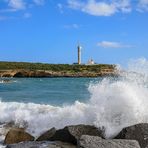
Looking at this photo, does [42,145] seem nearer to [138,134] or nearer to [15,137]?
[15,137]

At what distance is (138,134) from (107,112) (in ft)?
7.94

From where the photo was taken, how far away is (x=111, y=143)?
30.0 ft

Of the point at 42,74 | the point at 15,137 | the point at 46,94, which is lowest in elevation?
the point at 46,94

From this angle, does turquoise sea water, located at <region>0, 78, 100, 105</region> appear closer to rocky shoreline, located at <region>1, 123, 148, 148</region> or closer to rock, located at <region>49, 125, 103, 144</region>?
rocky shoreline, located at <region>1, 123, 148, 148</region>

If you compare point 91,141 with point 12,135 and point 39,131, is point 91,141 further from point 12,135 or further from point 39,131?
point 39,131

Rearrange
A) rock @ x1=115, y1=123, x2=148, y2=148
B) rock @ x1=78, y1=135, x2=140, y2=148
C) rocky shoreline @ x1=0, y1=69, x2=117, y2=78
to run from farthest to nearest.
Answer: rocky shoreline @ x1=0, y1=69, x2=117, y2=78, rock @ x1=115, y1=123, x2=148, y2=148, rock @ x1=78, y1=135, x2=140, y2=148

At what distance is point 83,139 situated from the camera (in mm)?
9234

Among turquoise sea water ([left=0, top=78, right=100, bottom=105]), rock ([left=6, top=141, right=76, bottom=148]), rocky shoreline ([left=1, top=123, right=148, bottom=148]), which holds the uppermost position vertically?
rocky shoreline ([left=1, top=123, right=148, bottom=148])

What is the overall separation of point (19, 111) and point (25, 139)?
4707 millimetres

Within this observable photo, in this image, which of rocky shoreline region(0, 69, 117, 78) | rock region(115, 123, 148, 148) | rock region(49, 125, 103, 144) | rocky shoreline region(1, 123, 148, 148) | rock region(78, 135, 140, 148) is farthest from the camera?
rocky shoreline region(0, 69, 117, 78)

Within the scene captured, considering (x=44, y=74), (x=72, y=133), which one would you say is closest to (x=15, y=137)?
(x=72, y=133)

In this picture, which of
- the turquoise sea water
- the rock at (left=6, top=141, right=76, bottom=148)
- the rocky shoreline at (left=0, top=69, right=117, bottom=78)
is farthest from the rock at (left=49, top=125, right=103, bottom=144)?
the rocky shoreline at (left=0, top=69, right=117, bottom=78)

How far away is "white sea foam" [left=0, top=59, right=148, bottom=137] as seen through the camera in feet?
39.7

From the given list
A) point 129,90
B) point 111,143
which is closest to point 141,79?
point 129,90
